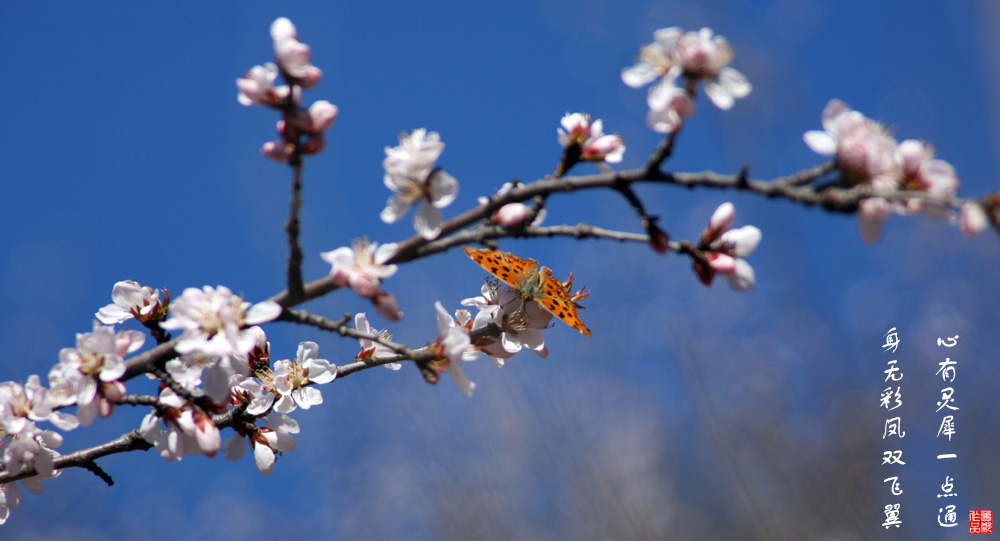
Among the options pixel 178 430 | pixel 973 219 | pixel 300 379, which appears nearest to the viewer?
pixel 973 219

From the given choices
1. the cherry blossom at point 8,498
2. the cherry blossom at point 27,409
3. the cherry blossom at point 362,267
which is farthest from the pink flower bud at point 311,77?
the cherry blossom at point 8,498

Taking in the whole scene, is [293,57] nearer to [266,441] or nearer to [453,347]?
[453,347]

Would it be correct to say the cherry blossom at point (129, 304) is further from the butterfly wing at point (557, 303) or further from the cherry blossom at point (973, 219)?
the cherry blossom at point (973, 219)

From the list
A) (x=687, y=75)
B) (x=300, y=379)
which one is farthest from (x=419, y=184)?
(x=300, y=379)

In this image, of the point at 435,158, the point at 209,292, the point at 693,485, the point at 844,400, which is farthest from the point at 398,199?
the point at 693,485

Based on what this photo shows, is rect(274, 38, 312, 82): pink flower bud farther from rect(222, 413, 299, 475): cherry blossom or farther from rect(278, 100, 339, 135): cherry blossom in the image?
rect(222, 413, 299, 475): cherry blossom

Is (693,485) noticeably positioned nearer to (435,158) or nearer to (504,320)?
(504,320)
